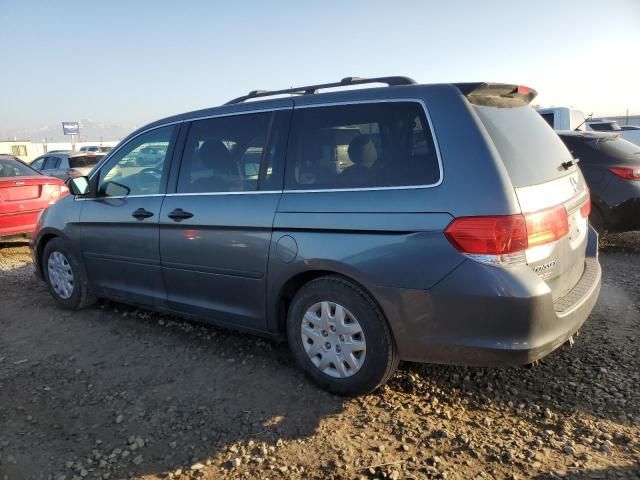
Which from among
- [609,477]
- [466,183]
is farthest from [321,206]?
[609,477]

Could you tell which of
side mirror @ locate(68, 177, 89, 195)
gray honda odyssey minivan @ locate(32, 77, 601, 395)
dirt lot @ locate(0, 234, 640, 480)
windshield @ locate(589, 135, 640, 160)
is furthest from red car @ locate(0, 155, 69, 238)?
windshield @ locate(589, 135, 640, 160)

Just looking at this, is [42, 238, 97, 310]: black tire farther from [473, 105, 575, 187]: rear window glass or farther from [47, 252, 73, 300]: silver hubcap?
[473, 105, 575, 187]: rear window glass

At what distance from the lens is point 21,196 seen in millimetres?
7270

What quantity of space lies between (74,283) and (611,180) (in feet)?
19.6

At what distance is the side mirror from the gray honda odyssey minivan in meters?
0.67

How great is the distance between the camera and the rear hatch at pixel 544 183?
253 centimetres

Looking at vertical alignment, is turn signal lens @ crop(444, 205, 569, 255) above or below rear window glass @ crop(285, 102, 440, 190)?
below

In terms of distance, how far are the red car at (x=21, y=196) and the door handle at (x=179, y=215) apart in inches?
Answer: 171

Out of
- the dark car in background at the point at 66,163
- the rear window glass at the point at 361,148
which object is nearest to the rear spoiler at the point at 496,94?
the rear window glass at the point at 361,148

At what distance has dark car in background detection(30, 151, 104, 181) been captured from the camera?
13.8 meters

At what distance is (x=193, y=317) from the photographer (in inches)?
148

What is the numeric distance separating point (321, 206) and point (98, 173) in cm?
248

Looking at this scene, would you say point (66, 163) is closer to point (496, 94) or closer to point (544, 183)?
point (496, 94)

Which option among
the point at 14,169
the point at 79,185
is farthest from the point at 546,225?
the point at 14,169
